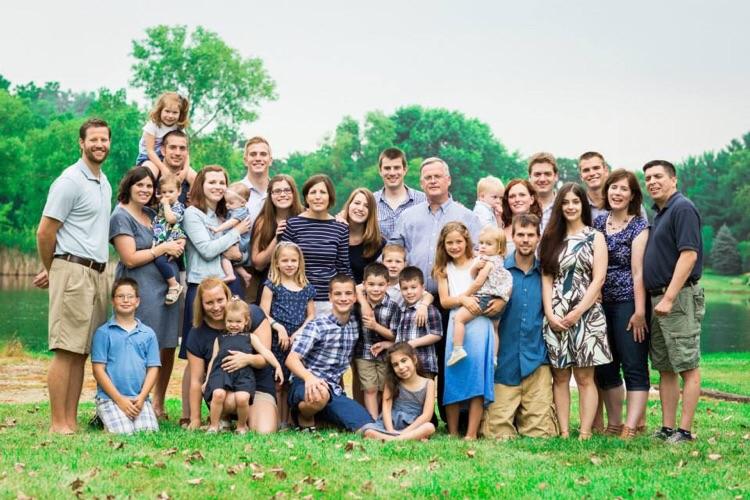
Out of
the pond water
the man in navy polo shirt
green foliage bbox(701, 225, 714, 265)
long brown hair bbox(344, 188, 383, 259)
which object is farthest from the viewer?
green foliage bbox(701, 225, 714, 265)

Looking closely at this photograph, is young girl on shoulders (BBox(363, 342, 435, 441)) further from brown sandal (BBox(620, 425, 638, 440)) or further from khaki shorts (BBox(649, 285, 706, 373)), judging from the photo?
khaki shorts (BBox(649, 285, 706, 373))

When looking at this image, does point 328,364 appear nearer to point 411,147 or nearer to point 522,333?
point 522,333

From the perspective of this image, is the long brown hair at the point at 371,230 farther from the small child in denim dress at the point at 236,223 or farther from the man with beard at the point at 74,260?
the man with beard at the point at 74,260

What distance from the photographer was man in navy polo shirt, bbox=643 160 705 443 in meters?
8.05

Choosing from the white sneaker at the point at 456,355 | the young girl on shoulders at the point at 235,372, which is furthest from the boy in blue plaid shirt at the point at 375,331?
the young girl on shoulders at the point at 235,372

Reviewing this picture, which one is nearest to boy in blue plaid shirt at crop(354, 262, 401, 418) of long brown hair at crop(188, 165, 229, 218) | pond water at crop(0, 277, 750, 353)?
long brown hair at crop(188, 165, 229, 218)

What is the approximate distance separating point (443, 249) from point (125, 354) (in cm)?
301

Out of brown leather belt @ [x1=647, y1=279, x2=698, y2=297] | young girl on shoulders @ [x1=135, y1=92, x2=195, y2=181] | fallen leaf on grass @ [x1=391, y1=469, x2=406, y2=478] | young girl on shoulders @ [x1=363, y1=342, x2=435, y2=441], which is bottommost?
fallen leaf on grass @ [x1=391, y1=469, x2=406, y2=478]

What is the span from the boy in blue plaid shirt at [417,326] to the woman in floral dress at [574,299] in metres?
1.02

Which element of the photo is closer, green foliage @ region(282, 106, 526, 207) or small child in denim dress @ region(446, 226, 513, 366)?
small child in denim dress @ region(446, 226, 513, 366)

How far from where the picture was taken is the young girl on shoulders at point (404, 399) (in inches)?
330

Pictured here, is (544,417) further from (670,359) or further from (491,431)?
(670,359)

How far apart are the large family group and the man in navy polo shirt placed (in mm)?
19

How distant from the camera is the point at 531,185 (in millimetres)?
9227
